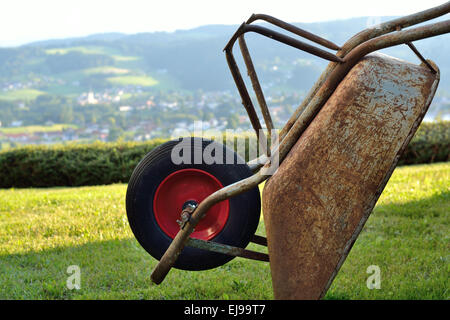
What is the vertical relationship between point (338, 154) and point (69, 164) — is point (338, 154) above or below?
above

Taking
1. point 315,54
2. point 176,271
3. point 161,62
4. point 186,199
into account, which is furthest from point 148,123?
point 315,54

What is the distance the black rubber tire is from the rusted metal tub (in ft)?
1.42

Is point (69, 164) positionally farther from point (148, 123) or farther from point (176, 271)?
point (148, 123)

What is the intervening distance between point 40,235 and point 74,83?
4458 cm

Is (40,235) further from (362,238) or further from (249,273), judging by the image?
(362,238)

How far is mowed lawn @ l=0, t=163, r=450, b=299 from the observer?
2.81m

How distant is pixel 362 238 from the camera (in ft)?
12.5

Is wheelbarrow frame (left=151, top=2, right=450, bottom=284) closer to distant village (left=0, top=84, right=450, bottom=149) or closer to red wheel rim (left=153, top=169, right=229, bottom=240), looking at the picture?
red wheel rim (left=153, top=169, right=229, bottom=240)

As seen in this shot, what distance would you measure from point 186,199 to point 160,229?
227 millimetres

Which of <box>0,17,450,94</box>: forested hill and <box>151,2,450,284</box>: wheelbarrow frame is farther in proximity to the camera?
<box>0,17,450,94</box>: forested hill

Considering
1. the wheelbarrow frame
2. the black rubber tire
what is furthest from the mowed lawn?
the wheelbarrow frame

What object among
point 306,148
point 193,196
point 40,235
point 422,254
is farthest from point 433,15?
point 40,235

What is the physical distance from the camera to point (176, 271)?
3252mm

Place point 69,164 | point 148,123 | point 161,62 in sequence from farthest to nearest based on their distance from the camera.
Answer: point 161,62 → point 148,123 → point 69,164
